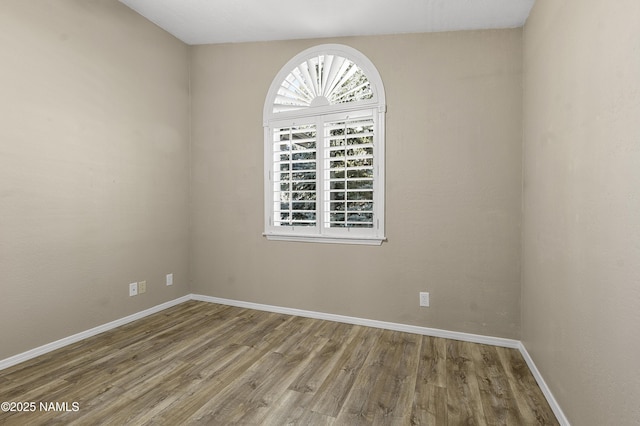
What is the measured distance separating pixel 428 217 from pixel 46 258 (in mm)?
3032

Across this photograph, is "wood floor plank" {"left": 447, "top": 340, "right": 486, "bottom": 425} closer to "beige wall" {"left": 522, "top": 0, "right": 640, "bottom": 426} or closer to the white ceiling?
"beige wall" {"left": 522, "top": 0, "right": 640, "bottom": 426}

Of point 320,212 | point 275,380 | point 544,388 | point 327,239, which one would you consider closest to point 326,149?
A: point 320,212

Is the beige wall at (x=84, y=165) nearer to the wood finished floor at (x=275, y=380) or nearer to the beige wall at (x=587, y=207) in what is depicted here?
the wood finished floor at (x=275, y=380)

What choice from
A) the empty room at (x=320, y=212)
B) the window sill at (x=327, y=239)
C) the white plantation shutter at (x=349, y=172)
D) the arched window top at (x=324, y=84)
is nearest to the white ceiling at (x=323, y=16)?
the empty room at (x=320, y=212)

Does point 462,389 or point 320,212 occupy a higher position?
point 320,212

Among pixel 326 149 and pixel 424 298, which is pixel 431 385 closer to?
pixel 424 298

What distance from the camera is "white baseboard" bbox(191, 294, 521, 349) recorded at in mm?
2764

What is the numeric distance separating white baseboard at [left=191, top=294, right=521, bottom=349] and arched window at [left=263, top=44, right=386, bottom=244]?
2.43 feet

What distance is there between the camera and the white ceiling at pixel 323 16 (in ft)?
8.44

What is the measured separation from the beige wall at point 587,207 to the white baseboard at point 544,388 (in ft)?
0.17

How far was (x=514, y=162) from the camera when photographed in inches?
106

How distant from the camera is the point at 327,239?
10.8 ft

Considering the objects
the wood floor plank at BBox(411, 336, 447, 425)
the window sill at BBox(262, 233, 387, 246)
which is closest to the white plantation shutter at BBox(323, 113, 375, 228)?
the window sill at BBox(262, 233, 387, 246)

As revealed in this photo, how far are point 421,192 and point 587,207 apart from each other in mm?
1465
